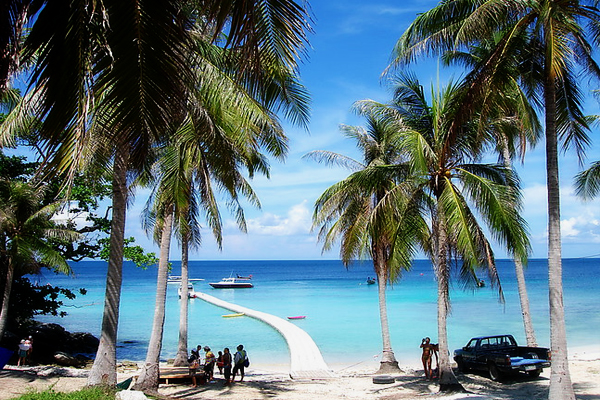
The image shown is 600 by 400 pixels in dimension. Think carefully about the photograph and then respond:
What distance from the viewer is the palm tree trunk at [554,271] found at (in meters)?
8.85

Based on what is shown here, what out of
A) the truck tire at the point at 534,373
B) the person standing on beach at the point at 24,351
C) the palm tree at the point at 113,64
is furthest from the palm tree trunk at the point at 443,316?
the person standing on beach at the point at 24,351

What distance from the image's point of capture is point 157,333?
13266 millimetres

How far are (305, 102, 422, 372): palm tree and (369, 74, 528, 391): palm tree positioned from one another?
78 cm

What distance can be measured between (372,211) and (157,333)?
6.61m

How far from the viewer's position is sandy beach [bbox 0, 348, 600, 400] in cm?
1260

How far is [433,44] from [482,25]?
1444 mm

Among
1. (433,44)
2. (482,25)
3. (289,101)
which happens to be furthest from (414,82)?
(289,101)

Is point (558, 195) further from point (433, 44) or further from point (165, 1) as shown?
point (165, 1)

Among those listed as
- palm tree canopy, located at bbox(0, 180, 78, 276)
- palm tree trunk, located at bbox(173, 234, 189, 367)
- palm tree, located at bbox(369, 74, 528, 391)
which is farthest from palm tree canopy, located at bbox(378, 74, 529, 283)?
palm tree canopy, located at bbox(0, 180, 78, 276)

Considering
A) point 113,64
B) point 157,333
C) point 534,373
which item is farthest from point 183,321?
point 113,64

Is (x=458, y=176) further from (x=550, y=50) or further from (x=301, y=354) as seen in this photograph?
(x=301, y=354)

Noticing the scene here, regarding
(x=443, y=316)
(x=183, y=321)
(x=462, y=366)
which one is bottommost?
(x=462, y=366)

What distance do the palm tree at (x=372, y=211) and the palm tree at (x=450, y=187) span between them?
783 mm

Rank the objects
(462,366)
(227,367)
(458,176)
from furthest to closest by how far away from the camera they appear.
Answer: (462,366), (227,367), (458,176)
